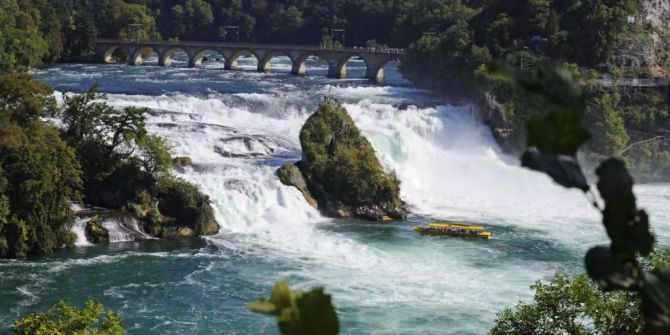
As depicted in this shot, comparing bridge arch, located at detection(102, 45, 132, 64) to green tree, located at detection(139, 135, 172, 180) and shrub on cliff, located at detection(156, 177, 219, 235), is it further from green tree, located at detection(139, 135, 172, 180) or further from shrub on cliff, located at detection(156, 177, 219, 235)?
shrub on cliff, located at detection(156, 177, 219, 235)

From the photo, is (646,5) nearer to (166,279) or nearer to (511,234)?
(511,234)

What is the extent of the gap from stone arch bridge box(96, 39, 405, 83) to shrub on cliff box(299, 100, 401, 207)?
112ft

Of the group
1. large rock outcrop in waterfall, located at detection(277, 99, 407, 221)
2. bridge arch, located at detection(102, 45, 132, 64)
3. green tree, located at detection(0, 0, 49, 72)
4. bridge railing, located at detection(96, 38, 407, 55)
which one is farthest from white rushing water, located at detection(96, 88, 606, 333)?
bridge arch, located at detection(102, 45, 132, 64)

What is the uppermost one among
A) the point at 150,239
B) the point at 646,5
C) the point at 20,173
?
the point at 646,5

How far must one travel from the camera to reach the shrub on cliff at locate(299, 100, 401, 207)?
3728 centimetres

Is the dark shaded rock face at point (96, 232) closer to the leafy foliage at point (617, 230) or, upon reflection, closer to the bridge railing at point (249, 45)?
the leafy foliage at point (617, 230)

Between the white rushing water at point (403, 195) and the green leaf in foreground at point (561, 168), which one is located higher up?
the green leaf in foreground at point (561, 168)

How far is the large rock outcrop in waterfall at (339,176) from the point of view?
121 feet

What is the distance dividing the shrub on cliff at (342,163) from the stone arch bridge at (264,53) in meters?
34.0

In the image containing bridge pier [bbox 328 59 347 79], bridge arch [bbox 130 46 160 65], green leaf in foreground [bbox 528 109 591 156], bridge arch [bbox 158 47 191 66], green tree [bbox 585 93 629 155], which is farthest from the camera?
bridge arch [bbox 130 46 160 65]

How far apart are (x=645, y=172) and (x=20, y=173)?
100 feet

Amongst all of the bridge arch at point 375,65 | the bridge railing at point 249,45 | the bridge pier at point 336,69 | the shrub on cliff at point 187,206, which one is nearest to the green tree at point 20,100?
the shrub on cliff at point 187,206

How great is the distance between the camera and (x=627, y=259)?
10.9ft

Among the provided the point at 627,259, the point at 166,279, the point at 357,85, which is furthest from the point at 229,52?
the point at 627,259
